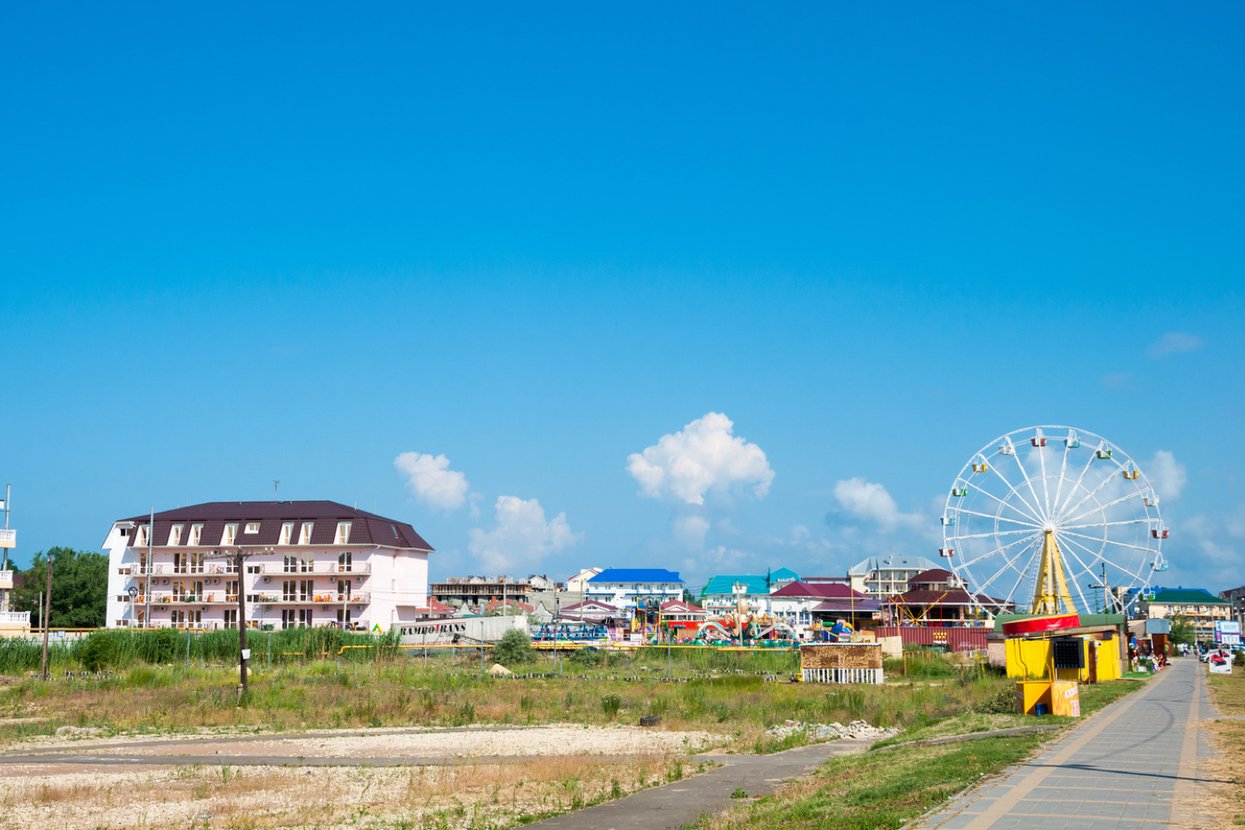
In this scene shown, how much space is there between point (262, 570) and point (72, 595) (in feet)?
72.3

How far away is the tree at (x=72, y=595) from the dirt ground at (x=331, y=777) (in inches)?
2660

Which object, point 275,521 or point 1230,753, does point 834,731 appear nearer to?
point 1230,753

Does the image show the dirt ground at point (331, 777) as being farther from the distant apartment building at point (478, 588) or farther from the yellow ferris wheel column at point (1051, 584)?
the distant apartment building at point (478, 588)

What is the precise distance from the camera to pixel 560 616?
391 feet

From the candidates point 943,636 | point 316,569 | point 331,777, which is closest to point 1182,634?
point 943,636

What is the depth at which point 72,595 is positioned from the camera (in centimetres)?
9294

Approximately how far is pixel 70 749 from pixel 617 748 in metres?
14.2

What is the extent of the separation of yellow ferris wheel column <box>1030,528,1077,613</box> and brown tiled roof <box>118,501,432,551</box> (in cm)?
4458

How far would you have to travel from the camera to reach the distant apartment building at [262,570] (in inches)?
3209

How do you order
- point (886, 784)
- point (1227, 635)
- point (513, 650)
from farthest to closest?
point (1227, 635)
point (513, 650)
point (886, 784)

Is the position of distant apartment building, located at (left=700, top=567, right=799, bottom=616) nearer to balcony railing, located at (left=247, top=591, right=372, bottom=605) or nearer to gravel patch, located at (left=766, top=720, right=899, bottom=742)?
balcony railing, located at (left=247, top=591, right=372, bottom=605)

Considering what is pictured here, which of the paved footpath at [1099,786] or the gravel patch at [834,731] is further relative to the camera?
the gravel patch at [834,731]

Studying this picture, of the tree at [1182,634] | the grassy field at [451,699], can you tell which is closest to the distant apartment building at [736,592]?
the tree at [1182,634]

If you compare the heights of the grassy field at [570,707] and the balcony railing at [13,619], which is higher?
the balcony railing at [13,619]
